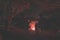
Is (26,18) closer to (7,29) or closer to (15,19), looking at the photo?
(15,19)

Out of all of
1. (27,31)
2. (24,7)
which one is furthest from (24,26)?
(24,7)

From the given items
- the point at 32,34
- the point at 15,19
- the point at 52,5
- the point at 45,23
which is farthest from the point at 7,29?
the point at 52,5

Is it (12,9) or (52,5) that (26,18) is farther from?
(52,5)

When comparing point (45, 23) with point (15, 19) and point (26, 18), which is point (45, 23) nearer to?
point (26, 18)

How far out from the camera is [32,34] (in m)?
2.51

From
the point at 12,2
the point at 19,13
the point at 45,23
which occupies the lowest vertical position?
the point at 45,23

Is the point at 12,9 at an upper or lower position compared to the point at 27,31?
upper

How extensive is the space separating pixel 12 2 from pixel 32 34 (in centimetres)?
59

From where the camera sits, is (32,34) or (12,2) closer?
(32,34)

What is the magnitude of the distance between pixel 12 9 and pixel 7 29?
12.5 inches

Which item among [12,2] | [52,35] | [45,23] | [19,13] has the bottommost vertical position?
[52,35]

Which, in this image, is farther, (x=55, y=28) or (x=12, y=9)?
(x=12, y=9)

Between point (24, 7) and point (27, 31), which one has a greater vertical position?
point (24, 7)

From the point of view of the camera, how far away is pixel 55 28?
2504 mm
